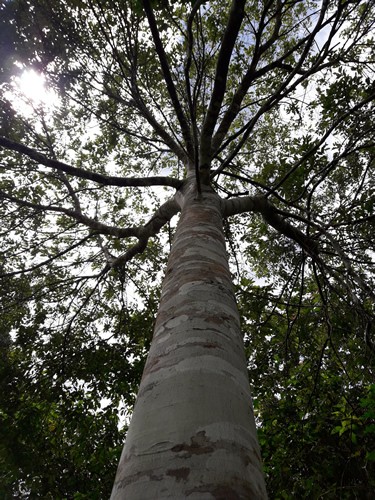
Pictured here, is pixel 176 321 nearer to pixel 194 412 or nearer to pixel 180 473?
pixel 194 412

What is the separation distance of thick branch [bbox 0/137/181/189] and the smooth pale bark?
6.39ft

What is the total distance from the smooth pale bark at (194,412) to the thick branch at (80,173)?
1.95 meters

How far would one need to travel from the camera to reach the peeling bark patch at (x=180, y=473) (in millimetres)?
507

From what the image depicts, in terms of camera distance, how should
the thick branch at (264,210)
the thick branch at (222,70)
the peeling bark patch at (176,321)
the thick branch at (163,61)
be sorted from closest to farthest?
the peeling bark patch at (176,321)
the thick branch at (163,61)
the thick branch at (222,70)
the thick branch at (264,210)

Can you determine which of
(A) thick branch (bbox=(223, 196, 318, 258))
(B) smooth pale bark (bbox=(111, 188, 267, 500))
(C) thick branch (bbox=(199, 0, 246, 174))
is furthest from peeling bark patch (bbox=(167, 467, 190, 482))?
(A) thick branch (bbox=(223, 196, 318, 258))

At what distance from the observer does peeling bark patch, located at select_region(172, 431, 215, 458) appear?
0.56 m

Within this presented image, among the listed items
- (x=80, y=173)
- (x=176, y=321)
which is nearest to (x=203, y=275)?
(x=176, y=321)

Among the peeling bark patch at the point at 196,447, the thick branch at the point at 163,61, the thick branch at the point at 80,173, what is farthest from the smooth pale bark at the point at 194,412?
the thick branch at the point at 80,173

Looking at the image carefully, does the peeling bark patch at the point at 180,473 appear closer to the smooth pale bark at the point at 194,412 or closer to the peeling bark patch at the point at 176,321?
the smooth pale bark at the point at 194,412

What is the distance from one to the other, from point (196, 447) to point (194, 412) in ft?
0.29

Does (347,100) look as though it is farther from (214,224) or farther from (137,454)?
(137,454)

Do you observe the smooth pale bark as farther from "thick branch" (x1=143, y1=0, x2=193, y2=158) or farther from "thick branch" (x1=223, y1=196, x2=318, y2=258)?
"thick branch" (x1=223, y1=196, x2=318, y2=258)

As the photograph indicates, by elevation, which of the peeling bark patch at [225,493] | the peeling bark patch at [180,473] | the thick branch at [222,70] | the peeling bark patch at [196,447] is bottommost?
the peeling bark patch at [225,493]

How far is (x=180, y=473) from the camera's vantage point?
517 mm
